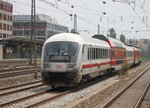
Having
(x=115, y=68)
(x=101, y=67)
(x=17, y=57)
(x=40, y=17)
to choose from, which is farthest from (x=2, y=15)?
(x=101, y=67)

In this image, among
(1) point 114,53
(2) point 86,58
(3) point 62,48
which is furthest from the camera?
(1) point 114,53

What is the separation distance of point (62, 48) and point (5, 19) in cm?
6900

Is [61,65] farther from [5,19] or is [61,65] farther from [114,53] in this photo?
[5,19]

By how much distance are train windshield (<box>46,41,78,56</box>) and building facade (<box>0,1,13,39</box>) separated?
65.4m

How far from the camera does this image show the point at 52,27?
124m

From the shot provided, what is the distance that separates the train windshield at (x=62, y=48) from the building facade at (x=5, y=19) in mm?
65447

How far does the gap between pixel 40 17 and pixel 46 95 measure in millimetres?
109658

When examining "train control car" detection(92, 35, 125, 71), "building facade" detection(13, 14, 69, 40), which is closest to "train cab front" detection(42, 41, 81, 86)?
"train control car" detection(92, 35, 125, 71)

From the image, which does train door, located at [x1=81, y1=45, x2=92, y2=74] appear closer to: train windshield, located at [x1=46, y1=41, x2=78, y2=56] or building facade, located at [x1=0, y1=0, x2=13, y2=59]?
train windshield, located at [x1=46, y1=41, x2=78, y2=56]

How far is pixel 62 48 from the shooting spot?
15.9 m

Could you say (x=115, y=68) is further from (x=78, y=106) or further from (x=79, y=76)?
(x=78, y=106)

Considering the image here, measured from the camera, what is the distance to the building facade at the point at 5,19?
261 feet

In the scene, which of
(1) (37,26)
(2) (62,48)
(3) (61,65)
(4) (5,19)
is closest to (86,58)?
(2) (62,48)

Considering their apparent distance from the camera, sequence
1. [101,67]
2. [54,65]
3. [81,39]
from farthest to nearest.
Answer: [101,67], [81,39], [54,65]
